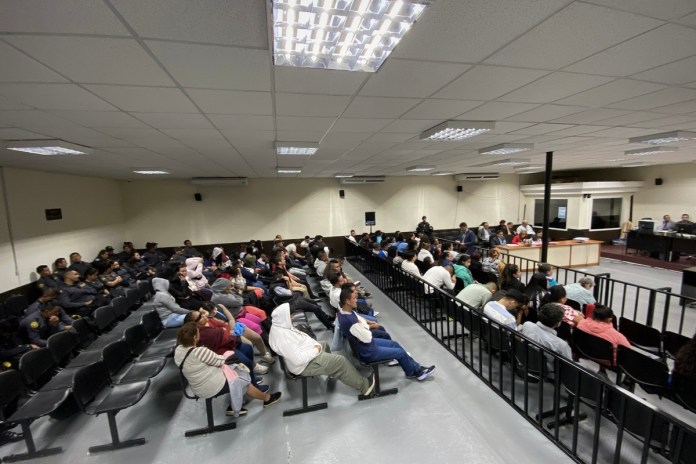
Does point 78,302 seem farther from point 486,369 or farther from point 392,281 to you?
point 486,369

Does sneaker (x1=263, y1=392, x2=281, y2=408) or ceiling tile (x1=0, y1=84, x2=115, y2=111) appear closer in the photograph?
ceiling tile (x1=0, y1=84, x2=115, y2=111)

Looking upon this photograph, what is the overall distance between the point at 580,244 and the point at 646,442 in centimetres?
822

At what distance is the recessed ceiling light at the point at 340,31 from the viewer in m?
1.29

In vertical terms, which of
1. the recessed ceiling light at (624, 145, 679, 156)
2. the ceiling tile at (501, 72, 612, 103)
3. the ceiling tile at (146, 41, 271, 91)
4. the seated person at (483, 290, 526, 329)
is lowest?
the seated person at (483, 290, 526, 329)

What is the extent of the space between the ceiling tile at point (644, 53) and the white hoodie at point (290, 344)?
314 centimetres

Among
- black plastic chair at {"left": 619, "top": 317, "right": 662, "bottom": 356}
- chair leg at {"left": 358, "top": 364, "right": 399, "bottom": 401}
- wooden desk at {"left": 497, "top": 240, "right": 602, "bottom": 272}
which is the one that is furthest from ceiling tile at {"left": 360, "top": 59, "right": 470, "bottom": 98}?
wooden desk at {"left": 497, "top": 240, "right": 602, "bottom": 272}

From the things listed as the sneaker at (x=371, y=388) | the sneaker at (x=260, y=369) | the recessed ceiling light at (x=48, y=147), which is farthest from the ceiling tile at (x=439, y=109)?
the recessed ceiling light at (x=48, y=147)

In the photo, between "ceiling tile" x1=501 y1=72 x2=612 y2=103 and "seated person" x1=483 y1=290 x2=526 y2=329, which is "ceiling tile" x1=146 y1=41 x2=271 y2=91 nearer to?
"ceiling tile" x1=501 y1=72 x2=612 y2=103

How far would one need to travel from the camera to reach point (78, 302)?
4.82 metres

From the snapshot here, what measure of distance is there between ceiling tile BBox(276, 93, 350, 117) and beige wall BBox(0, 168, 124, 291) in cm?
607

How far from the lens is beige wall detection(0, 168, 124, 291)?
5227mm

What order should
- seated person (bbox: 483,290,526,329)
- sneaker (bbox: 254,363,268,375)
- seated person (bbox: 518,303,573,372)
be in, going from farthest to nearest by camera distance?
sneaker (bbox: 254,363,268,375) → seated person (bbox: 483,290,526,329) → seated person (bbox: 518,303,573,372)

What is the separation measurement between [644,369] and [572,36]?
9.19ft

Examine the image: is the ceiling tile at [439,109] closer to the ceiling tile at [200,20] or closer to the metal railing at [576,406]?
the ceiling tile at [200,20]
